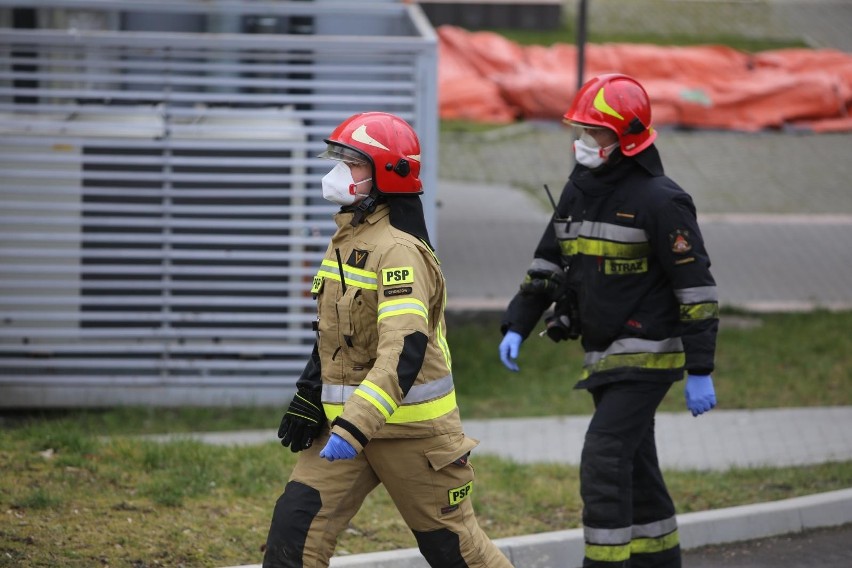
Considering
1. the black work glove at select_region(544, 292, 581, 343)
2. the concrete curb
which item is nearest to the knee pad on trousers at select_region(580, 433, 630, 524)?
the black work glove at select_region(544, 292, 581, 343)

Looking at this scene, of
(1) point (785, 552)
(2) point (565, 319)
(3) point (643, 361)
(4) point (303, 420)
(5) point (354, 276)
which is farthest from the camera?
(1) point (785, 552)

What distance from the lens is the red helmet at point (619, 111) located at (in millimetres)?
4914

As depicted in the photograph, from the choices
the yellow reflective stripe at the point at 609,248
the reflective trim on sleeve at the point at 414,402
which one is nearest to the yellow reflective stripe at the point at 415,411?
the reflective trim on sleeve at the point at 414,402

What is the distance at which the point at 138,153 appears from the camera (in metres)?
8.34

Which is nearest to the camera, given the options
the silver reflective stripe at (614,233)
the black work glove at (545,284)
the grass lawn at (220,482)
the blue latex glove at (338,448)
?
the blue latex glove at (338,448)

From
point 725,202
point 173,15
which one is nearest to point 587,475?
point 173,15

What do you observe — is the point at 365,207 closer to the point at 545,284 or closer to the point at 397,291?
the point at 397,291

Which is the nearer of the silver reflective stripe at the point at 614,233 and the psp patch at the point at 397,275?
the psp patch at the point at 397,275

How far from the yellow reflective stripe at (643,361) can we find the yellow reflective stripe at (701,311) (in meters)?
0.21

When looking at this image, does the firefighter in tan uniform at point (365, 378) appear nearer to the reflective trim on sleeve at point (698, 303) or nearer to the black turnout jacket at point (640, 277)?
the black turnout jacket at point (640, 277)

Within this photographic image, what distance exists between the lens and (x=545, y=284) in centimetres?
516

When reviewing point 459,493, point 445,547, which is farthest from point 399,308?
point 445,547

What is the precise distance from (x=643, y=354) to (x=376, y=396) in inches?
54.3

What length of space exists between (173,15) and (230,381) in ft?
11.5
